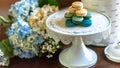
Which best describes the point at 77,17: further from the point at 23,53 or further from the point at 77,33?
the point at 23,53

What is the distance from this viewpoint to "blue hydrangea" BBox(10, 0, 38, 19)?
27.5 inches

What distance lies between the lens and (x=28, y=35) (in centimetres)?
66

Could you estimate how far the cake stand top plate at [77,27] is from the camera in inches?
23.2

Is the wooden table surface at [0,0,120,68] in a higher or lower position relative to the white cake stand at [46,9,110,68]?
lower

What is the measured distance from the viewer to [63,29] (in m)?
0.61

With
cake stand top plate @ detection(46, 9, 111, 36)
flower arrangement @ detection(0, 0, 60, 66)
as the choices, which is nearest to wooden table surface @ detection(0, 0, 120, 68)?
flower arrangement @ detection(0, 0, 60, 66)

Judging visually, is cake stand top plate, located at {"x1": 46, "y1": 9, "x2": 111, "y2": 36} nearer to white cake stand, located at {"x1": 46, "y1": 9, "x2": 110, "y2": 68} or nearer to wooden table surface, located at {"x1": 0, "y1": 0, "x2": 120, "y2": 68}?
white cake stand, located at {"x1": 46, "y1": 9, "x2": 110, "y2": 68}

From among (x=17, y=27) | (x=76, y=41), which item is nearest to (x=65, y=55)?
(x=76, y=41)

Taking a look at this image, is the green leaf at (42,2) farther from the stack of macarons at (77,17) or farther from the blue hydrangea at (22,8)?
the stack of macarons at (77,17)

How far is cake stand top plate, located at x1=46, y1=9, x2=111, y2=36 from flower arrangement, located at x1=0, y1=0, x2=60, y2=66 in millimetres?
38

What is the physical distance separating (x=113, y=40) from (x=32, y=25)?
26cm

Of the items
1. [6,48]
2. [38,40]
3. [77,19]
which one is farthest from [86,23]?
[6,48]

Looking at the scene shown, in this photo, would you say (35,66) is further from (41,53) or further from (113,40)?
(113,40)

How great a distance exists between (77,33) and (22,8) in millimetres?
207
